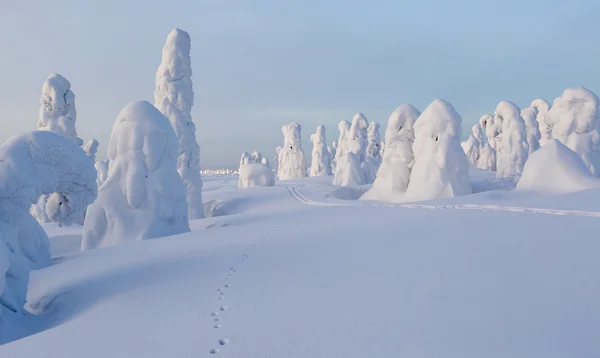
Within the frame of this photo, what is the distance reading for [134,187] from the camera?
10.7m

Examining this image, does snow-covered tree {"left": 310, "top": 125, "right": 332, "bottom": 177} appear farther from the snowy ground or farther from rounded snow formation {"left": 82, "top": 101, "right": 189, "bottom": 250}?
the snowy ground

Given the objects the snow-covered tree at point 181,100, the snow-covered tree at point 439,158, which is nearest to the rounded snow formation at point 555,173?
the snow-covered tree at point 439,158

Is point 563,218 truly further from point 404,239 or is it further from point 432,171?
point 432,171

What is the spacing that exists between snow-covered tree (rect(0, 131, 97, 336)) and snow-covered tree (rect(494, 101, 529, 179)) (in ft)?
83.0

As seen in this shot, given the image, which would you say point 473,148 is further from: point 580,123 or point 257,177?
point 257,177

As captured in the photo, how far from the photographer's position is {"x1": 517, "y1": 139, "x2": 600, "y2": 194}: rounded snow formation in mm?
12430

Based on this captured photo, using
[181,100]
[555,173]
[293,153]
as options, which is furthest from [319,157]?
[555,173]

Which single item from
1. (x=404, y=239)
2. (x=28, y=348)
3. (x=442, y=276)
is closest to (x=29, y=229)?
(x=28, y=348)

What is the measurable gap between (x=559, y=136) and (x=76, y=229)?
2191 centimetres

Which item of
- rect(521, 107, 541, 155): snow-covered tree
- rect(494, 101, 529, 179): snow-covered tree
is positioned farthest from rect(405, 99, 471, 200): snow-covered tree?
rect(521, 107, 541, 155): snow-covered tree

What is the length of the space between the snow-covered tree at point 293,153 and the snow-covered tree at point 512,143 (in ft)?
61.0

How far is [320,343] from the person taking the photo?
11.1 ft

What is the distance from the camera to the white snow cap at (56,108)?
19891 mm

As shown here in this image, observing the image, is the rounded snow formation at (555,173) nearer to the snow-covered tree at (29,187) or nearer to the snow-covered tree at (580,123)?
the snow-covered tree at (580,123)
